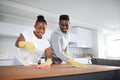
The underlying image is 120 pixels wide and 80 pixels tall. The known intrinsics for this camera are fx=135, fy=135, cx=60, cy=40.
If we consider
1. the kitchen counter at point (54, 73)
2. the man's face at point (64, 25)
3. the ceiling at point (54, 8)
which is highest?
the ceiling at point (54, 8)

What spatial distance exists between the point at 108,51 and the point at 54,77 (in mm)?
7512

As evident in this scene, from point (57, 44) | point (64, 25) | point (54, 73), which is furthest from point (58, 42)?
point (54, 73)

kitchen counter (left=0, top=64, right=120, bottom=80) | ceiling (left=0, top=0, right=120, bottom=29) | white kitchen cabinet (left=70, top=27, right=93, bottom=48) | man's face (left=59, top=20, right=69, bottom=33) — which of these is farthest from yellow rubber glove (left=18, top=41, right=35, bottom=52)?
white kitchen cabinet (left=70, top=27, right=93, bottom=48)

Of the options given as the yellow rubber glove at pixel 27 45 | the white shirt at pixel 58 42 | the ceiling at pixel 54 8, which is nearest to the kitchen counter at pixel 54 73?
the yellow rubber glove at pixel 27 45

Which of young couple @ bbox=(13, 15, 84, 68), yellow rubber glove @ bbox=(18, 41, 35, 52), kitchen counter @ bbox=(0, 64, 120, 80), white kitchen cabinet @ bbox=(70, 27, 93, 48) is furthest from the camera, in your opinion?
white kitchen cabinet @ bbox=(70, 27, 93, 48)

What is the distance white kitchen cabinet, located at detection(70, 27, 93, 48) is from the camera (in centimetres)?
589

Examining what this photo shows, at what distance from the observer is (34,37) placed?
1750mm

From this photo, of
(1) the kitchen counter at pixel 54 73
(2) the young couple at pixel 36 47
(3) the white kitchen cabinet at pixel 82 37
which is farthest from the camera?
(3) the white kitchen cabinet at pixel 82 37

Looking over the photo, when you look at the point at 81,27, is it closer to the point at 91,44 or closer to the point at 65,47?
the point at 91,44

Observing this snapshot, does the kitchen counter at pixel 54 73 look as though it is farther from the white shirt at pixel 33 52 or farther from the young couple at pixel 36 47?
the white shirt at pixel 33 52

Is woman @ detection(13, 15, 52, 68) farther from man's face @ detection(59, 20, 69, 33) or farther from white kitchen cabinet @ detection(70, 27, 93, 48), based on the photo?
white kitchen cabinet @ detection(70, 27, 93, 48)

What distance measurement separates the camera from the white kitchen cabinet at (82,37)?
19.3 ft

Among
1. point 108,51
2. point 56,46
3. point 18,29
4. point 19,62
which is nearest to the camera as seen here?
point 19,62

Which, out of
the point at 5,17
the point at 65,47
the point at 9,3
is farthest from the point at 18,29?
the point at 65,47
